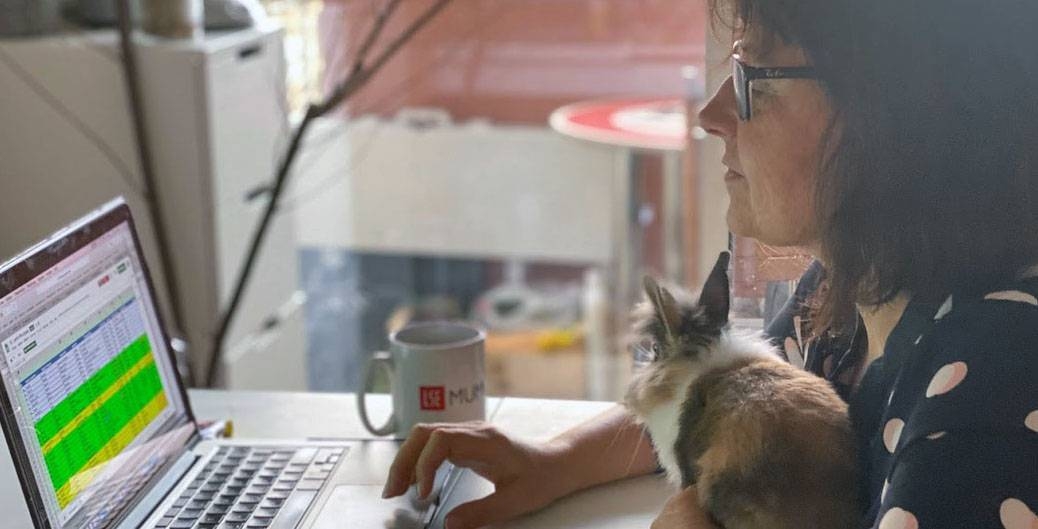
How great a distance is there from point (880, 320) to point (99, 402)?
59cm

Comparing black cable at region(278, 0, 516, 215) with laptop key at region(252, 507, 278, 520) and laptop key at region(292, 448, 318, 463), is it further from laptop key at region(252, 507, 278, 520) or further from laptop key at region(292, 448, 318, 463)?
laptop key at region(252, 507, 278, 520)

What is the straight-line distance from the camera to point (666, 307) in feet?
3.18

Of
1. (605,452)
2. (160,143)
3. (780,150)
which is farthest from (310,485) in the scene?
(160,143)

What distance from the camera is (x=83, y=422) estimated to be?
99 cm

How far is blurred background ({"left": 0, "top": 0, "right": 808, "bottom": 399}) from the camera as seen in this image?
2414 millimetres

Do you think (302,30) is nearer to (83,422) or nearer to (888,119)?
(83,422)

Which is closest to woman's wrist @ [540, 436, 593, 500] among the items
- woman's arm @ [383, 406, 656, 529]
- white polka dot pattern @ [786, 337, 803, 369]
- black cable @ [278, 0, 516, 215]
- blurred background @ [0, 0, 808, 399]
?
woman's arm @ [383, 406, 656, 529]

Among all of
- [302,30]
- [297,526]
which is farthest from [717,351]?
[302,30]

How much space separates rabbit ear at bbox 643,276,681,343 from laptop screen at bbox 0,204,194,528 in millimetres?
429

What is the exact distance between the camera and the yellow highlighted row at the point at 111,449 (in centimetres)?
97

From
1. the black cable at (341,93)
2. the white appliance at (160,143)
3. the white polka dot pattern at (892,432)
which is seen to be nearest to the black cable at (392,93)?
the white appliance at (160,143)

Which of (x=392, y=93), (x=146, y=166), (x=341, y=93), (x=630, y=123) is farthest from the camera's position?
(x=392, y=93)

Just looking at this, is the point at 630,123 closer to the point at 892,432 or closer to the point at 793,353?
the point at 793,353

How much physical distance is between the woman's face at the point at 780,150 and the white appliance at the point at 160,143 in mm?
1610
